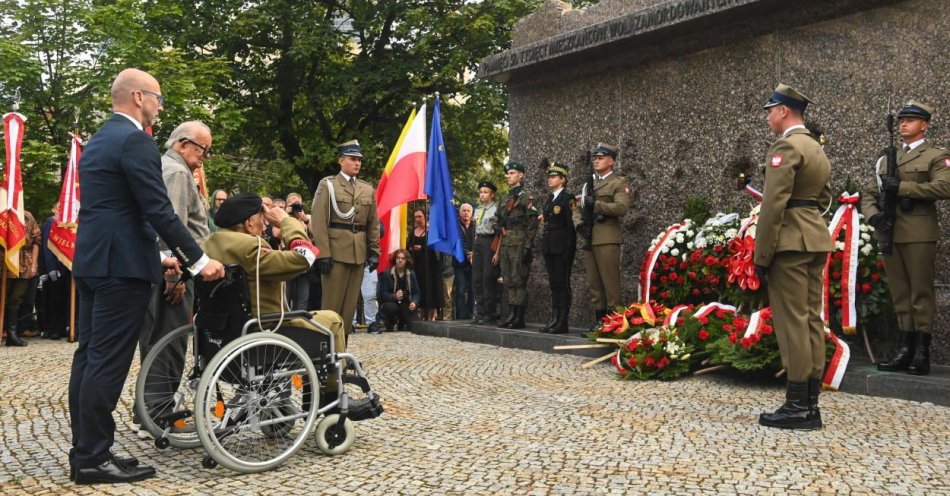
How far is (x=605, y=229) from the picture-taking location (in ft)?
31.0

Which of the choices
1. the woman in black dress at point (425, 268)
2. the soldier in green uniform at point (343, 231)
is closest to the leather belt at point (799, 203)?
the soldier in green uniform at point (343, 231)

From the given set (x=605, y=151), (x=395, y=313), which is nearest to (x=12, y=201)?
(x=395, y=313)

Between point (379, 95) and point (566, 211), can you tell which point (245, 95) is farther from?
point (566, 211)

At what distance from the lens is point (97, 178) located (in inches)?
170

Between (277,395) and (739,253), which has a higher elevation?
(739,253)

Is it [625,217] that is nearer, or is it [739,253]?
[739,253]

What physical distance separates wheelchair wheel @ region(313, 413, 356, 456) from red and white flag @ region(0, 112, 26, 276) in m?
8.14

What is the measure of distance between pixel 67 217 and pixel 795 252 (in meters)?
9.43

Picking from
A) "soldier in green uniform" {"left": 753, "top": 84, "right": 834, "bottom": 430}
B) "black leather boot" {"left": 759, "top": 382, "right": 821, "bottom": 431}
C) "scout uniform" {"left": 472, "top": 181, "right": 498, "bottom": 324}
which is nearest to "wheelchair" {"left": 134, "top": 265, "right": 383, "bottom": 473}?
"black leather boot" {"left": 759, "top": 382, "right": 821, "bottom": 431}

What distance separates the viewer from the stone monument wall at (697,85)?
7844 mm

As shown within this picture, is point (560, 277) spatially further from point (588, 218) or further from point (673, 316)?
point (673, 316)

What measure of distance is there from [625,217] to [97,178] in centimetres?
683

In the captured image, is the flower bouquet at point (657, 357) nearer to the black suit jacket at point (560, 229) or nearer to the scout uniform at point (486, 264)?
the black suit jacket at point (560, 229)

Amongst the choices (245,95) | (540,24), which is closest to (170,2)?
(245,95)
